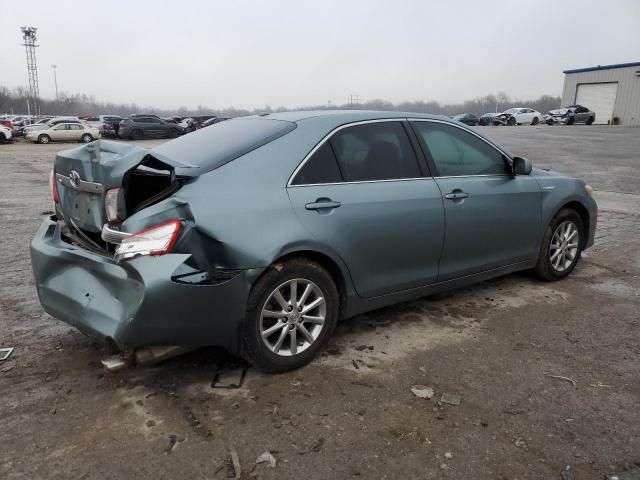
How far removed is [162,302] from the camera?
109 inches

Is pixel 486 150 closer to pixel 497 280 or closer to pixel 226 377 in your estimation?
pixel 497 280

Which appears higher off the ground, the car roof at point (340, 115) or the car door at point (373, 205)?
the car roof at point (340, 115)

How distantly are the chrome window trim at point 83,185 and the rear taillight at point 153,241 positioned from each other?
0.45 metres

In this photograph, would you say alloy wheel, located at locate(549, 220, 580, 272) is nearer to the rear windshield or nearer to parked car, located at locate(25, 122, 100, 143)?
the rear windshield

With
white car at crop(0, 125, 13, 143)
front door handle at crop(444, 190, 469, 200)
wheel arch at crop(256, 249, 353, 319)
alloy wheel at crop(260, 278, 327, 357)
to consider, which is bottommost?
white car at crop(0, 125, 13, 143)

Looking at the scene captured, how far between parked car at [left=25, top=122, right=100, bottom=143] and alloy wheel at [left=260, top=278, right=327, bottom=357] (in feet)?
106

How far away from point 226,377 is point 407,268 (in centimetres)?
147

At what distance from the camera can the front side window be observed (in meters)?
4.11

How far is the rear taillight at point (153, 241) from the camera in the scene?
110 inches

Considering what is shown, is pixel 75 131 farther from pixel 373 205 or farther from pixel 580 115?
pixel 580 115

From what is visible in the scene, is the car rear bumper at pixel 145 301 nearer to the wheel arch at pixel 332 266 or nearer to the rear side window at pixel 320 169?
the wheel arch at pixel 332 266

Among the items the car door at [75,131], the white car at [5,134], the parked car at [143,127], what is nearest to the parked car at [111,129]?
the parked car at [143,127]

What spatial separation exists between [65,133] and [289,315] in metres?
33.3

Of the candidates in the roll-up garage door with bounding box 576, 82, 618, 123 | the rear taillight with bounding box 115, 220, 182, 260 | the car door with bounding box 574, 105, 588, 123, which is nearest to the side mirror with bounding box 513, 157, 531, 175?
the rear taillight with bounding box 115, 220, 182, 260
